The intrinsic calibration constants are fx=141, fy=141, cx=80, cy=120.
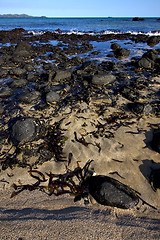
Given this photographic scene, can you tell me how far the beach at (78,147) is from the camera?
6.14 feet

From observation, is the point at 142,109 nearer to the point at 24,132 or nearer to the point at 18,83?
the point at 24,132

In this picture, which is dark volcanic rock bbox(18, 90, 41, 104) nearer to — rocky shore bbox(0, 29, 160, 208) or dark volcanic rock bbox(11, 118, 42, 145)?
rocky shore bbox(0, 29, 160, 208)

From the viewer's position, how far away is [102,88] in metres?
6.04

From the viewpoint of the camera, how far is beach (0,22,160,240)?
187 cm

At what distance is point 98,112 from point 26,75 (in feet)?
15.9

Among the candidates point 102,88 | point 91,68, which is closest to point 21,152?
point 102,88

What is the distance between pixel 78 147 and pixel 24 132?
138cm

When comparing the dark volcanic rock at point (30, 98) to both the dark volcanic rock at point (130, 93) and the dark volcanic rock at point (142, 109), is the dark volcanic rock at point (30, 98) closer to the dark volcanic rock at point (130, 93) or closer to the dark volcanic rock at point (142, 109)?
the dark volcanic rock at point (130, 93)

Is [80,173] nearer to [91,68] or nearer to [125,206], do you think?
[125,206]

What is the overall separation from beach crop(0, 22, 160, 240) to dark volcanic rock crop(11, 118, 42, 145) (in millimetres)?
24

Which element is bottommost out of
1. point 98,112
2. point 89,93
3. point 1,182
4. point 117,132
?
point 1,182

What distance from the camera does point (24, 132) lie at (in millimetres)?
3488

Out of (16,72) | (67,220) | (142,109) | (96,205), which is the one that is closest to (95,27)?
(16,72)

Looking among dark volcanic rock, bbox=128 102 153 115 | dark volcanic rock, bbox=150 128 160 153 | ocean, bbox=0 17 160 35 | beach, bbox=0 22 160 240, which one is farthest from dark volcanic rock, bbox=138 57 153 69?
ocean, bbox=0 17 160 35
